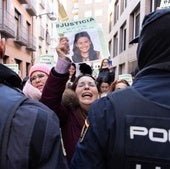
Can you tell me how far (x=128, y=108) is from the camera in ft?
5.58

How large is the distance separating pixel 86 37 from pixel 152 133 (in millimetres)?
2315

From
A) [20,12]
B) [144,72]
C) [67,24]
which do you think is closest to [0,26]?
[20,12]

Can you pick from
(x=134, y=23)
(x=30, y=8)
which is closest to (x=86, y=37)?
(x=134, y=23)

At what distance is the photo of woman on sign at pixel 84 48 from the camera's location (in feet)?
12.0

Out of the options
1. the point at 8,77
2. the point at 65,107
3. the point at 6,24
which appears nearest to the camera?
the point at 8,77

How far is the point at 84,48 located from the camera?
3.81 metres

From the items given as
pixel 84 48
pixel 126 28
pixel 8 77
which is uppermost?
pixel 126 28

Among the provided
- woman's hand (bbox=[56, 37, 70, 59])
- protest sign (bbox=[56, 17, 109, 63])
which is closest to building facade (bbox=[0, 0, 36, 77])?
protest sign (bbox=[56, 17, 109, 63])

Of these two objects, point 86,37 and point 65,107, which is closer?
point 65,107

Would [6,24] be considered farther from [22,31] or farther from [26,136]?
[26,136]

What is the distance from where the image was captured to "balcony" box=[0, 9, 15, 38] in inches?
627

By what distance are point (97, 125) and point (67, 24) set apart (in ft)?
7.37

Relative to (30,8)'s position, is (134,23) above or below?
below

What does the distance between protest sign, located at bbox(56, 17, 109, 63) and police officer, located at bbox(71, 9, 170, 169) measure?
1917 mm
